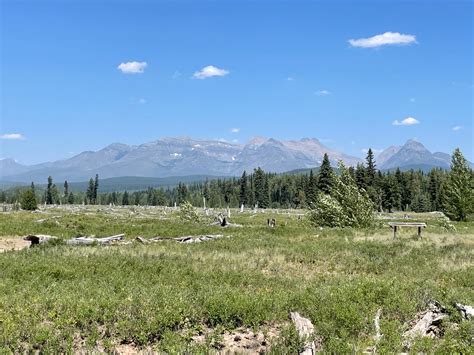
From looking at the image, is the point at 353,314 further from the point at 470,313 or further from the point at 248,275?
the point at 248,275

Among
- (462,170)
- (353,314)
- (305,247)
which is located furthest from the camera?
(462,170)

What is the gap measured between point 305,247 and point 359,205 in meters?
17.4

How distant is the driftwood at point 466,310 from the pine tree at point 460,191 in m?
55.0

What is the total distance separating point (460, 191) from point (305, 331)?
191 feet

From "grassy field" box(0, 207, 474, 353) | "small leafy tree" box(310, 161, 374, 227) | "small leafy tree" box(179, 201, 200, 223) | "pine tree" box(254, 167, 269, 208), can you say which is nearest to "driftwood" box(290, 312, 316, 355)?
"grassy field" box(0, 207, 474, 353)

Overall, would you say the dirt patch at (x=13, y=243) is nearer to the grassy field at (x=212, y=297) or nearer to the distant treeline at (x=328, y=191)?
the grassy field at (x=212, y=297)

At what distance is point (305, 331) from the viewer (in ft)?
32.7

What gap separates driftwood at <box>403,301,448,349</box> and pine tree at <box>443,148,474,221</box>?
180 ft

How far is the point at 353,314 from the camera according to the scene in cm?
1041

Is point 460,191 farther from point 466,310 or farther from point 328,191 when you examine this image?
point 466,310

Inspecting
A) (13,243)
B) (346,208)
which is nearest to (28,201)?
(13,243)

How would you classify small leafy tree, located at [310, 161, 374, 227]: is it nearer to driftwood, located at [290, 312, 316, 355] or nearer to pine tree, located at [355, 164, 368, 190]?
driftwood, located at [290, 312, 316, 355]

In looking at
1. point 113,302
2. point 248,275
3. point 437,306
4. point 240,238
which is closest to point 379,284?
point 437,306

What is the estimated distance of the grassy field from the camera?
30.8 feet
